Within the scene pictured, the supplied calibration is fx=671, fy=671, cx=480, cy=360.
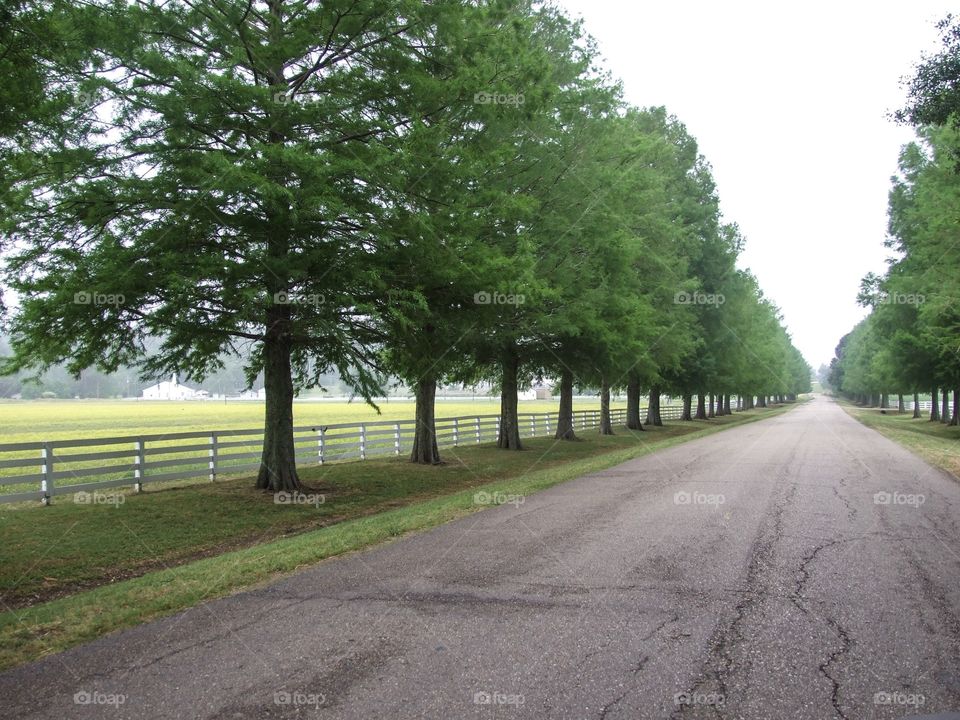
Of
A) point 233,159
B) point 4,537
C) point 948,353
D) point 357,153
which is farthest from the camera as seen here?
point 948,353

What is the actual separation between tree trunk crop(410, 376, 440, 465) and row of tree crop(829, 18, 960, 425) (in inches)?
496

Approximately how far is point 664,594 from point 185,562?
5.76 metres

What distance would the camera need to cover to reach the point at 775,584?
585 cm

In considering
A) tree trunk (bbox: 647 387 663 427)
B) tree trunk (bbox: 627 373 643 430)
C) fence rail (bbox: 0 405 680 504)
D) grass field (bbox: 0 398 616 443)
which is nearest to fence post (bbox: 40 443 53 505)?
fence rail (bbox: 0 405 680 504)

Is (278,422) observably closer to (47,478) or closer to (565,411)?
(47,478)

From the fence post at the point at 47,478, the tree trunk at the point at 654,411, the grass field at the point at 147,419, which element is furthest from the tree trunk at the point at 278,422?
the tree trunk at the point at 654,411

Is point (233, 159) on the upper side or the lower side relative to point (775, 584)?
upper

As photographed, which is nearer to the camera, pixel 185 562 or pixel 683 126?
pixel 185 562

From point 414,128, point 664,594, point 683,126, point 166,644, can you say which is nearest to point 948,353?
point 683,126

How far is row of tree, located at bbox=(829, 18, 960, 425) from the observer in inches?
406

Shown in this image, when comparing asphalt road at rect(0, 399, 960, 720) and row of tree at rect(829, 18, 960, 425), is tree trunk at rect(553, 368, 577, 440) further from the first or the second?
asphalt road at rect(0, 399, 960, 720)

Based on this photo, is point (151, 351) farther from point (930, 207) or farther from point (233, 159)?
point (930, 207)

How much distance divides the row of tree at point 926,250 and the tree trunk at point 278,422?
11469mm

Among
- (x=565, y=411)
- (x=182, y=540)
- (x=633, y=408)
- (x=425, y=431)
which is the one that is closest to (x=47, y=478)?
(x=182, y=540)
